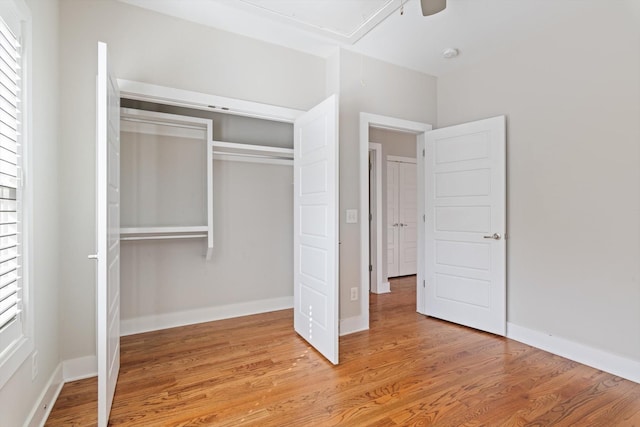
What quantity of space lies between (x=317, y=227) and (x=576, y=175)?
7.19 ft

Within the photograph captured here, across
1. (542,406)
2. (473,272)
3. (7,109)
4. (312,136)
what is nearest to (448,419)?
(542,406)

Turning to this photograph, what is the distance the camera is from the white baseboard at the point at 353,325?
3.18 metres

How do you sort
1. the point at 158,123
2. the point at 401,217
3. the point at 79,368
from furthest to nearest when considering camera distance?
1. the point at 401,217
2. the point at 158,123
3. the point at 79,368

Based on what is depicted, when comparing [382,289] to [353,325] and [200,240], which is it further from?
[200,240]

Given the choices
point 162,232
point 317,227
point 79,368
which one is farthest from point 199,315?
point 317,227

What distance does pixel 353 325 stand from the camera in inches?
128

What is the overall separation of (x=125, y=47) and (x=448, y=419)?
3.42 metres

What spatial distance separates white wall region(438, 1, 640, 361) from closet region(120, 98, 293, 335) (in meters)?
2.45

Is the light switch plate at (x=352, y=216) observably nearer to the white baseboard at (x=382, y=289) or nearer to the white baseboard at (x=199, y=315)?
the white baseboard at (x=199, y=315)

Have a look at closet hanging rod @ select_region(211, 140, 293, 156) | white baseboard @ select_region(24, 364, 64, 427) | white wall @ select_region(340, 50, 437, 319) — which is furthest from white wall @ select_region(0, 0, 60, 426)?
white wall @ select_region(340, 50, 437, 319)

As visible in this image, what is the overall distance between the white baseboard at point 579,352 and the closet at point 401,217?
270cm

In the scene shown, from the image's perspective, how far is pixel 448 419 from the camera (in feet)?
6.14

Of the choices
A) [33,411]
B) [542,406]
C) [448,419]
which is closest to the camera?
[33,411]

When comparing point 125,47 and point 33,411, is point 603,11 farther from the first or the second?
point 33,411
